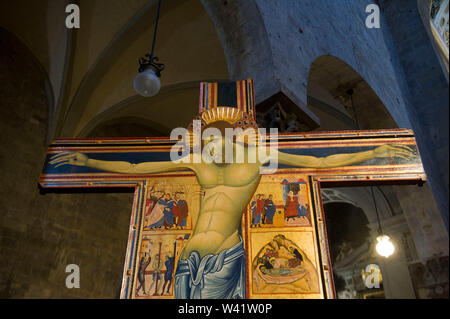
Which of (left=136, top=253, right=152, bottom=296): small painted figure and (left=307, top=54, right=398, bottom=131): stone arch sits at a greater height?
(left=307, top=54, right=398, bottom=131): stone arch

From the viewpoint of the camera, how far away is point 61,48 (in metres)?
7.64

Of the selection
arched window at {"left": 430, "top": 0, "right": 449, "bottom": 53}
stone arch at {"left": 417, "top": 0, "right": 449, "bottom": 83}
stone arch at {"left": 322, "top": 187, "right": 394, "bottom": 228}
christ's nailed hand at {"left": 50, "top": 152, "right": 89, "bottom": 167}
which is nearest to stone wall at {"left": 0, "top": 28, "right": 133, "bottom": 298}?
christ's nailed hand at {"left": 50, "top": 152, "right": 89, "bottom": 167}

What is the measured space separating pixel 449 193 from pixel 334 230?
6467mm

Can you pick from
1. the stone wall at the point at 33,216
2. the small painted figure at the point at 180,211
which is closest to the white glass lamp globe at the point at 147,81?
the small painted figure at the point at 180,211

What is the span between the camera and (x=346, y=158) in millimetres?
2613

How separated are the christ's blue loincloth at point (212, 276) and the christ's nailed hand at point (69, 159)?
1.14 metres

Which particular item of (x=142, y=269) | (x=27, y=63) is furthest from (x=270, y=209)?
(x=27, y=63)

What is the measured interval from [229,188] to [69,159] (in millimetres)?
1291

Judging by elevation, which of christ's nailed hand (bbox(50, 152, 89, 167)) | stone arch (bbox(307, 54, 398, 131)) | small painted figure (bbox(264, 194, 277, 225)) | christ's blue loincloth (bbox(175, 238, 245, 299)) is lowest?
christ's blue loincloth (bbox(175, 238, 245, 299))

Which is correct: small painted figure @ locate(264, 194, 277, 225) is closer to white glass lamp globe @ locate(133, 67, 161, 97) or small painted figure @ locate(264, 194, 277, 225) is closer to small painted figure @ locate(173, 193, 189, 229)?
small painted figure @ locate(173, 193, 189, 229)

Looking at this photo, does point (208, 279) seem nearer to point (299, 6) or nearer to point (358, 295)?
point (299, 6)

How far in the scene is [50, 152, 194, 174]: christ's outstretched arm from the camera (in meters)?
2.68

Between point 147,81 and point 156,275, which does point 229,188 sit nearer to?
point 156,275
